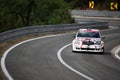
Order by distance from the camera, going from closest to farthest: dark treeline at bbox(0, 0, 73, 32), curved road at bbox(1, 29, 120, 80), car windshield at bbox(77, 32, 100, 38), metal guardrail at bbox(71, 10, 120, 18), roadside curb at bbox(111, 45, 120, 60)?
curved road at bbox(1, 29, 120, 80) → roadside curb at bbox(111, 45, 120, 60) → car windshield at bbox(77, 32, 100, 38) → dark treeline at bbox(0, 0, 73, 32) → metal guardrail at bbox(71, 10, 120, 18)

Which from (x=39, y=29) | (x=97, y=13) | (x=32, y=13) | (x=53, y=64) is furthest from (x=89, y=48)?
(x=97, y=13)

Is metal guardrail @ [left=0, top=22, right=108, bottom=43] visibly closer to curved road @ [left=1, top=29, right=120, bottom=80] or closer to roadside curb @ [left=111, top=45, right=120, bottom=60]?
curved road @ [left=1, top=29, right=120, bottom=80]

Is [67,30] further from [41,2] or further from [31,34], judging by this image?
[41,2]

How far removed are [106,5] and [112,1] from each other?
1376 mm

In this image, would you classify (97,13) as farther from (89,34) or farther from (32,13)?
(89,34)

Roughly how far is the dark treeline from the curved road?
16606mm

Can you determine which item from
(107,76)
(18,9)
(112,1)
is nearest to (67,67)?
(107,76)

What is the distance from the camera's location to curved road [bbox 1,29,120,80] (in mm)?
13469

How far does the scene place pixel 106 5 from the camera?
212ft

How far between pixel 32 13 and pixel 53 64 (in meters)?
27.2

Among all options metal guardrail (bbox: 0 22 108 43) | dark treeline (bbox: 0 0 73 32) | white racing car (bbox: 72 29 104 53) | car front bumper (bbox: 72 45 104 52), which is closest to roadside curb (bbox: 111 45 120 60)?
white racing car (bbox: 72 29 104 53)

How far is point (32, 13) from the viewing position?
1677 inches

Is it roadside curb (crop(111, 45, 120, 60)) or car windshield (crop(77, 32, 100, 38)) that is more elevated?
car windshield (crop(77, 32, 100, 38))

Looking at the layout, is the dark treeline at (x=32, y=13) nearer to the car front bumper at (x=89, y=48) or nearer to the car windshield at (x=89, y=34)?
the car windshield at (x=89, y=34)
